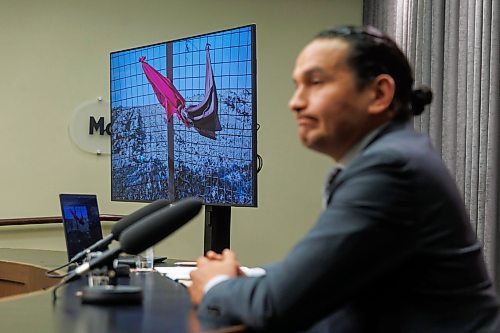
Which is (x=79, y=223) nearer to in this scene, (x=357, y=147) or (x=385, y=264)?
(x=357, y=147)

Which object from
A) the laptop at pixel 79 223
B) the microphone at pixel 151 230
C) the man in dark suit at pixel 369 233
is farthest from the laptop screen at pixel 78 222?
the man in dark suit at pixel 369 233

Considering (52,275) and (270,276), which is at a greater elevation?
(270,276)

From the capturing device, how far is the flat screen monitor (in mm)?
2766

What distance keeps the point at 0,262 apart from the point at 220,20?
218cm

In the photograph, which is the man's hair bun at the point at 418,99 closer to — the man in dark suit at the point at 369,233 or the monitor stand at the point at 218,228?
the man in dark suit at the point at 369,233

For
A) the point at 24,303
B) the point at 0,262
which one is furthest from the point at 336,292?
the point at 0,262

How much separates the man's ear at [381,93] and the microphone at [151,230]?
1.54 ft

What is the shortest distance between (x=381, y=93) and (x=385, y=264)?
13.5 inches

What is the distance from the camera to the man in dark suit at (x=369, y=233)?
1349 mm

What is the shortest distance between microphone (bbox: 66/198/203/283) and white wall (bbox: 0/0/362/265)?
9.65 feet

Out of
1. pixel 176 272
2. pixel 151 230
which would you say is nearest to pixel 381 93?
pixel 151 230

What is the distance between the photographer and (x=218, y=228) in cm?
292

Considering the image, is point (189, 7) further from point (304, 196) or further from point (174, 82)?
point (174, 82)

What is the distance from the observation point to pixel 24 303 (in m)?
1.77
